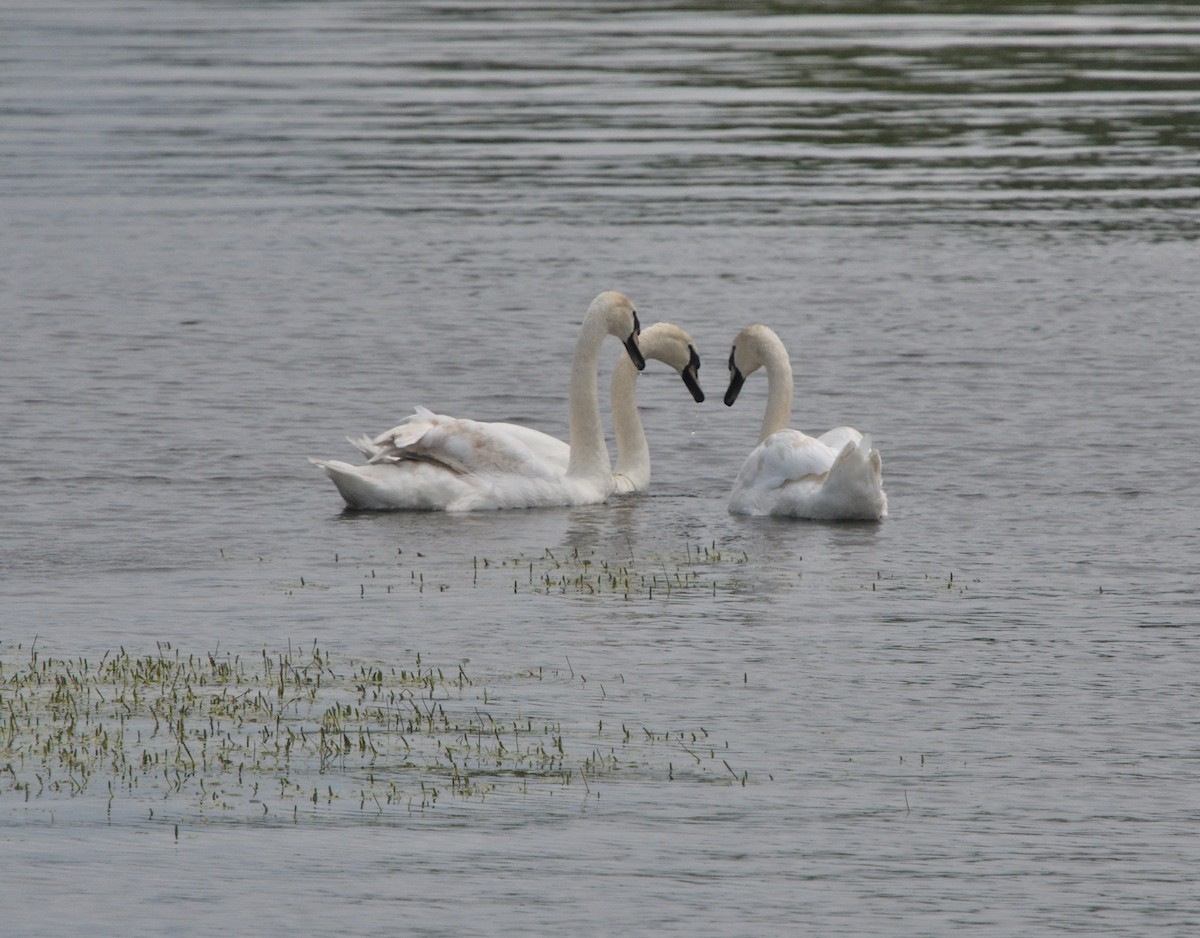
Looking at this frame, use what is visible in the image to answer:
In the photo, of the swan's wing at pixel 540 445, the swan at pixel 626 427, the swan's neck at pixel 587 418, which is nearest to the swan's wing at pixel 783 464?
the swan's neck at pixel 587 418

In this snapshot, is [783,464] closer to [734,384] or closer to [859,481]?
[859,481]

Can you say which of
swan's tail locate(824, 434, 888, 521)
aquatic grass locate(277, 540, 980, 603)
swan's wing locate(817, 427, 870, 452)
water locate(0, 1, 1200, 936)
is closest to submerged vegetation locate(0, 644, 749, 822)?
water locate(0, 1, 1200, 936)

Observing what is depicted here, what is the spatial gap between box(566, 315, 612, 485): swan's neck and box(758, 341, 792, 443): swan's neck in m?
1.16

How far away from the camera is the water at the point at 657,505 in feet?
29.2

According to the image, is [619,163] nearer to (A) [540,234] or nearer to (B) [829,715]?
(A) [540,234]

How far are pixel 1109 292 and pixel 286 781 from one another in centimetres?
1644

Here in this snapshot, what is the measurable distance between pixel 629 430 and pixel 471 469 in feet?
4.74

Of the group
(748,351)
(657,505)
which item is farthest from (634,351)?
(657,505)

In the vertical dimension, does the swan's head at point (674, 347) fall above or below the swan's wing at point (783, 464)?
above

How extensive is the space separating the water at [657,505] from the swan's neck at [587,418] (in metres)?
0.63

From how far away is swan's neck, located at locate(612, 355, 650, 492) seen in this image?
16.9m

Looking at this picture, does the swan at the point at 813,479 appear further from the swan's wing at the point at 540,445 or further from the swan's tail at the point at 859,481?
the swan's wing at the point at 540,445

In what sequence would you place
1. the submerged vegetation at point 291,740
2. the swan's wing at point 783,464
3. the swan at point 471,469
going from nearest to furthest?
1. the submerged vegetation at point 291,740
2. the swan's wing at point 783,464
3. the swan at point 471,469

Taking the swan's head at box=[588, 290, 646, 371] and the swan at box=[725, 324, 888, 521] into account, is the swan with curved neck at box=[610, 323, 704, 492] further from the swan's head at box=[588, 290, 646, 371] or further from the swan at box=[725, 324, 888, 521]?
the swan at box=[725, 324, 888, 521]
